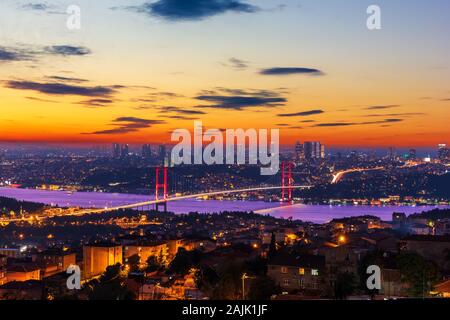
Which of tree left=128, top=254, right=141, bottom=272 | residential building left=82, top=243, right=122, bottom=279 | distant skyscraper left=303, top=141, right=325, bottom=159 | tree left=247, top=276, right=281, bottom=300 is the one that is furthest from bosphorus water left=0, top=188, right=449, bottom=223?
tree left=247, top=276, right=281, bottom=300

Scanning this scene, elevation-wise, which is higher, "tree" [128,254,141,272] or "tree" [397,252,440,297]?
"tree" [397,252,440,297]

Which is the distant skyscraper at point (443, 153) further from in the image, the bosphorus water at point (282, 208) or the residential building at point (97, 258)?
the residential building at point (97, 258)

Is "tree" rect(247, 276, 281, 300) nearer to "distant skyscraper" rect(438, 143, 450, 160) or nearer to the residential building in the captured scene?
the residential building

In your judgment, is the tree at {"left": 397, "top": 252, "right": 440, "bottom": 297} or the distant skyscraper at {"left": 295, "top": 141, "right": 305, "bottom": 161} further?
the distant skyscraper at {"left": 295, "top": 141, "right": 305, "bottom": 161}

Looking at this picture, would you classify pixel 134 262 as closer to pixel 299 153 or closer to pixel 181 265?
pixel 181 265

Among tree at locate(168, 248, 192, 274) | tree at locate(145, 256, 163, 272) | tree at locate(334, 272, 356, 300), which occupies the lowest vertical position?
tree at locate(145, 256, 163, 272)

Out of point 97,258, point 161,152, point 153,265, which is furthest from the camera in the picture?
point 161,152

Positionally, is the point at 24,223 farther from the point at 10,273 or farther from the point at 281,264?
the point at 281,264

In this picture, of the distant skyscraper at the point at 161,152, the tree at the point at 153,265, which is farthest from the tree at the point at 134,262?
the distant skyscraper at the point at 161,152

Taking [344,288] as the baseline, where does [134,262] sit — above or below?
below

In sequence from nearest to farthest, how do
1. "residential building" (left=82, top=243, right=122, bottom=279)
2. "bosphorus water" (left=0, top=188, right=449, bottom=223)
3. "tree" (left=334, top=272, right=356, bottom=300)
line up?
1. "tree" (left=334, top=272, right=356, bottom=300)
2. "residential building" (left=82, top=243, right=122, bottom=279)
3. "bosphorus water" (left=0, top=188, right=449, bottom=223)

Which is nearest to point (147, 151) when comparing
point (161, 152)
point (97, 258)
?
point (161, 152)

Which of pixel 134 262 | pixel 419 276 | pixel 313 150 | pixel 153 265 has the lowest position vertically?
pixel 134 262
